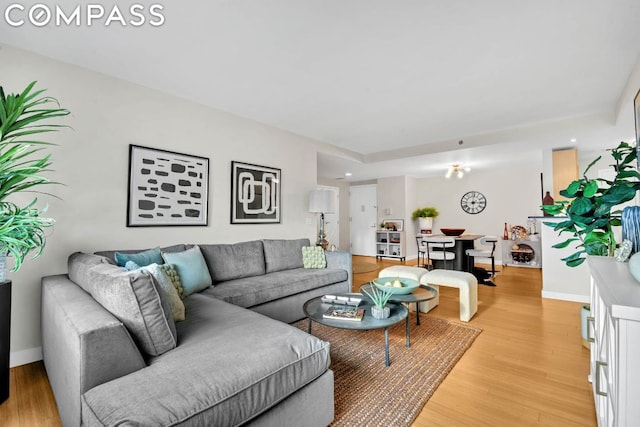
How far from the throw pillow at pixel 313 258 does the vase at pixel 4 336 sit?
2583 mm

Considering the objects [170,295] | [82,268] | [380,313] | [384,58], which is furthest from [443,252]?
[82,268]

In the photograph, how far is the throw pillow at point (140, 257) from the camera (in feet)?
7.34

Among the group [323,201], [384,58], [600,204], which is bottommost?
[600,204]

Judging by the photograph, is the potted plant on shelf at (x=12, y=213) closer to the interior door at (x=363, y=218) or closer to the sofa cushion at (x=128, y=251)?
the sofa cushion at (x=128, y=251)

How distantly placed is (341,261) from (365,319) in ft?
5.13

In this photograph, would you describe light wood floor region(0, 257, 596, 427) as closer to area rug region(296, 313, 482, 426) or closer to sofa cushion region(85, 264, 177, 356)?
area rug region(296, 313, 482, 426)

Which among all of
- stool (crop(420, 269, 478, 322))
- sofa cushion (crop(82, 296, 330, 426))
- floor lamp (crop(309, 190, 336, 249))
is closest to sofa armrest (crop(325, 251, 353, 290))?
floor lamp (crop(309, 190, 336, 249))

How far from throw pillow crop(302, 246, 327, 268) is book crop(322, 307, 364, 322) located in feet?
4.66

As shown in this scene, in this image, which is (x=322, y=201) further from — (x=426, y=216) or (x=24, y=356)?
(x=426, y=216)

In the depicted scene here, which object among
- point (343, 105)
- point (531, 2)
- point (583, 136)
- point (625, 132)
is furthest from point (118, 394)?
point (625, 132)

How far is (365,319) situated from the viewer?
6.93 ft

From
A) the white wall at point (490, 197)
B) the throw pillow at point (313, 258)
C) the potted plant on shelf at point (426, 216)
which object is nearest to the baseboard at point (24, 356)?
the throw pillow at point (313, 258)

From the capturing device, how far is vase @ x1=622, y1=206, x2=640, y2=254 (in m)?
1.36

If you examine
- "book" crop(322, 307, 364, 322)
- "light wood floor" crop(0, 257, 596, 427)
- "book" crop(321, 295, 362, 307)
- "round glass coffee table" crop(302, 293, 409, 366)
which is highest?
"book" crop(321, 295, 362, 307)
